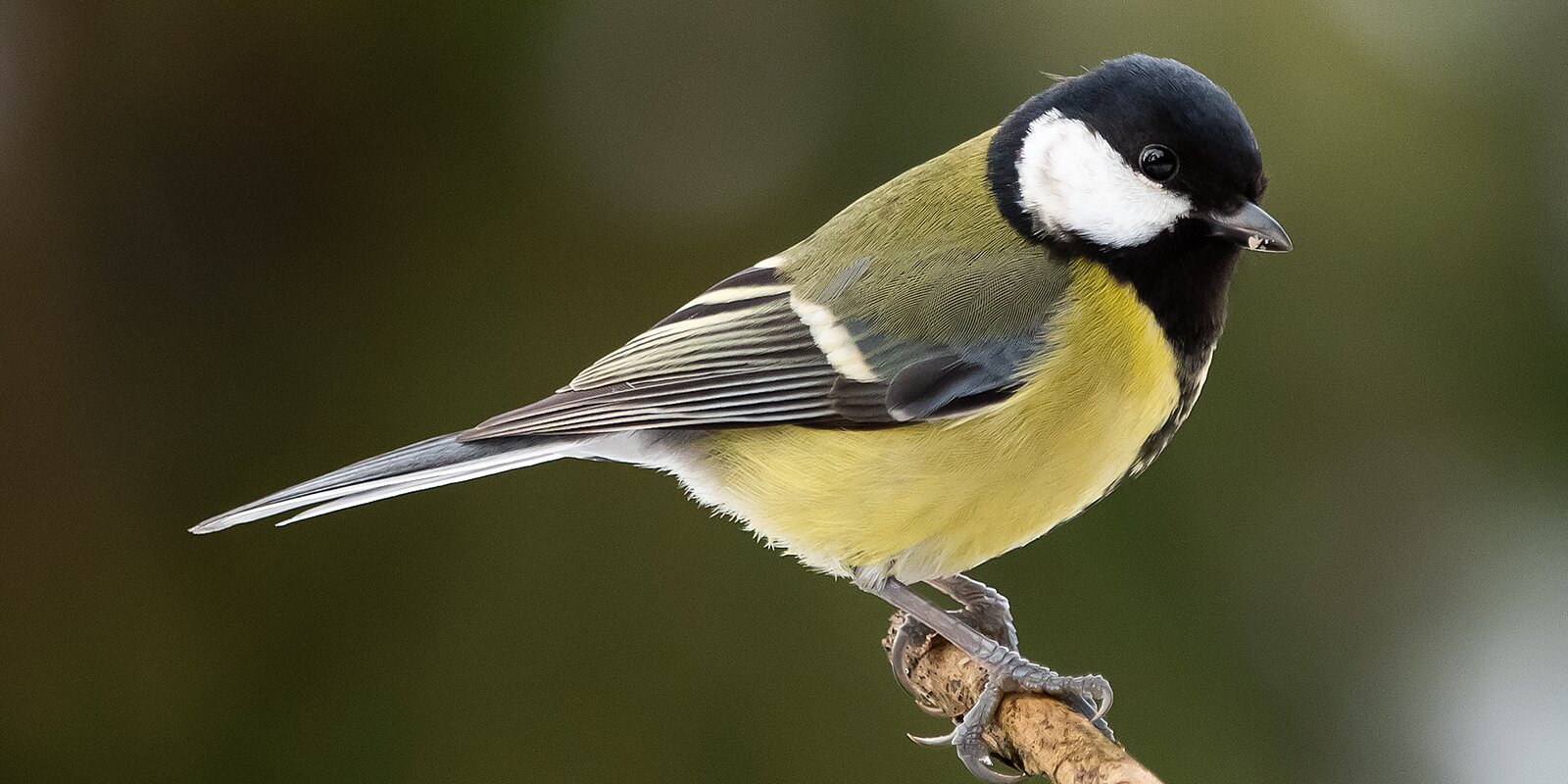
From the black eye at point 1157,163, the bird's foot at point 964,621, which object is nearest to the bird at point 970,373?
the black eye at point 1157,163

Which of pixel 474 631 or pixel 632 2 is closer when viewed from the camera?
pixel 474 631

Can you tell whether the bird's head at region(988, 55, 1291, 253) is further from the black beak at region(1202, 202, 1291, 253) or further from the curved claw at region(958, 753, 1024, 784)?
the curved claw at region(958, 753, 1024, 784)

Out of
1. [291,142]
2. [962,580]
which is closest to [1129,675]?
[962,580]

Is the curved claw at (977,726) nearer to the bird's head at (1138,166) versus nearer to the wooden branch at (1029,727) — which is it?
the wooden branch at (1029,727)

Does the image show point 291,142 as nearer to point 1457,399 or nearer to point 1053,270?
point 1053,270

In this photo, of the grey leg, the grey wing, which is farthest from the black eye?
the grey leg

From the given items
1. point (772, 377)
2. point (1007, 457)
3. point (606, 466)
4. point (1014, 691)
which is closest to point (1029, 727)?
point (1014, 691)

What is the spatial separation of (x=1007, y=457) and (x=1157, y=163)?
0.89 ft

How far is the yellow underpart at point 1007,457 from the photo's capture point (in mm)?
1191

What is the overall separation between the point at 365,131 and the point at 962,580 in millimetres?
933

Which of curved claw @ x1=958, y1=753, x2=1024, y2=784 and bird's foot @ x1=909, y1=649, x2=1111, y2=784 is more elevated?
bird's foot @ x1=909, y1=649, x2=1111, y2=784

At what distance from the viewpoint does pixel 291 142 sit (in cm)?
177

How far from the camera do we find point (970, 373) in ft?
4.03

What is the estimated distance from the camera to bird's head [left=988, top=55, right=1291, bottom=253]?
1155 millimetres
